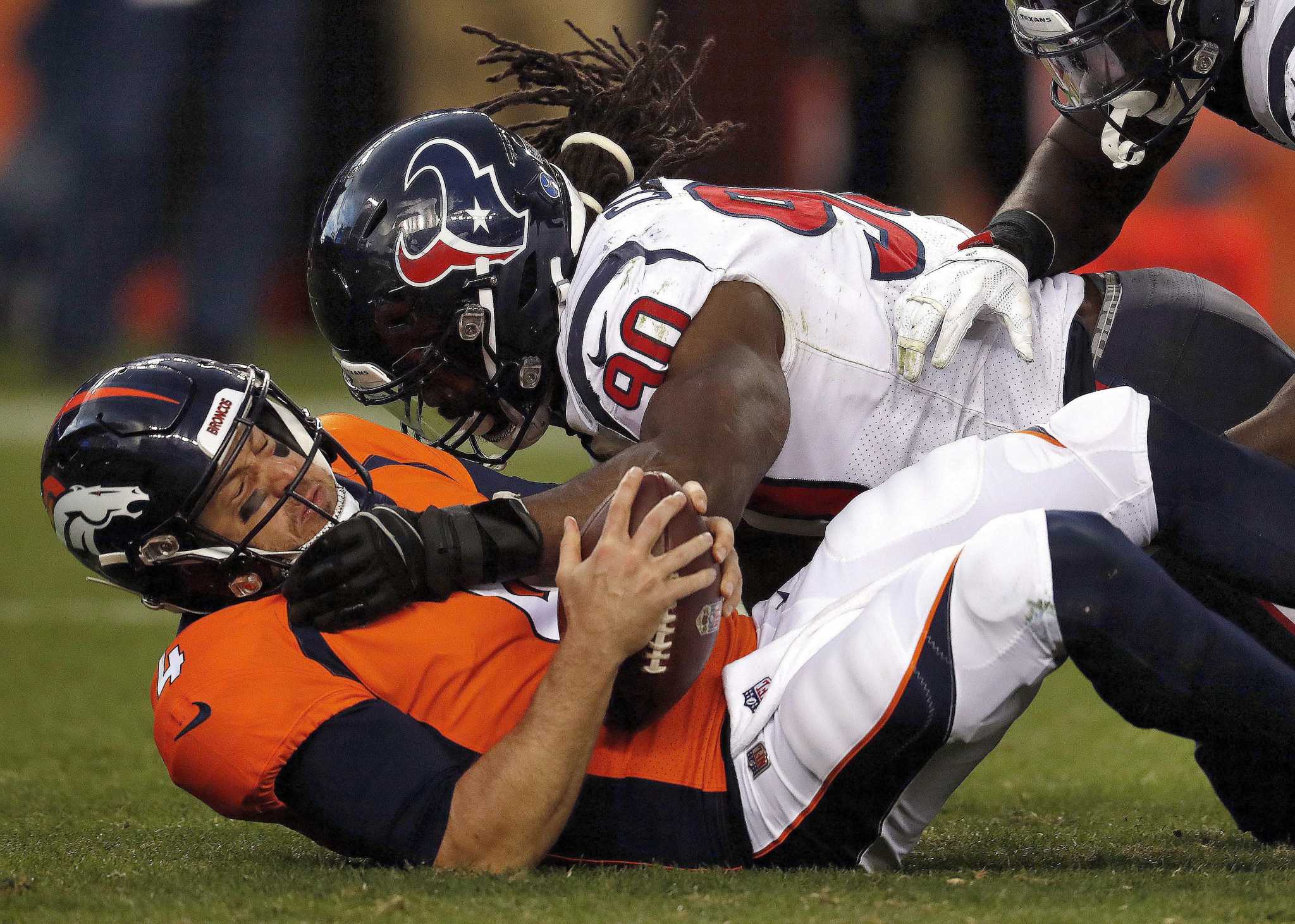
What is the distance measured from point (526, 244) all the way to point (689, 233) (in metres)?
0.37

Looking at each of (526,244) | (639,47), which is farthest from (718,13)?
(526,244)

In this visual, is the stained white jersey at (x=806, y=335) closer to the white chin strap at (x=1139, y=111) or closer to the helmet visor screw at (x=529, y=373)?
the helmet visor screw at (x=529, y=373)

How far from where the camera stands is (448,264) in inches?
115

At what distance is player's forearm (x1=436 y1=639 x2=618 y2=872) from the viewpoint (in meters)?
2.19

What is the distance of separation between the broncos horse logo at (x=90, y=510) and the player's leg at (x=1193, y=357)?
1.66m

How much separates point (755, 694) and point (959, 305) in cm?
76

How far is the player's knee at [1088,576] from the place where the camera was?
2098 mm

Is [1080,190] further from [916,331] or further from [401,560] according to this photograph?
[401,560]

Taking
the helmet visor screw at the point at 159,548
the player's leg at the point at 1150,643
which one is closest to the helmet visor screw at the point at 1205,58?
the player's leg at the point at 1150,643

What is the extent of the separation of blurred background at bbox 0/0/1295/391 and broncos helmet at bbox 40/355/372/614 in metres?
5.38

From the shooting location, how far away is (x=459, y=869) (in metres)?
2.23

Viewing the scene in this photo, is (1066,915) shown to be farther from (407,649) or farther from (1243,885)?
(407,649)

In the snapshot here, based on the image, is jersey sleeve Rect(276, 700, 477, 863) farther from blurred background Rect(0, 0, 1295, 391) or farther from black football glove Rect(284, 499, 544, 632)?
blurred background Rect(0, 0, 1295, 391)

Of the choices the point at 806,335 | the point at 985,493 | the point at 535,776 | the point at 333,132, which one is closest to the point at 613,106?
the point at 806,335
